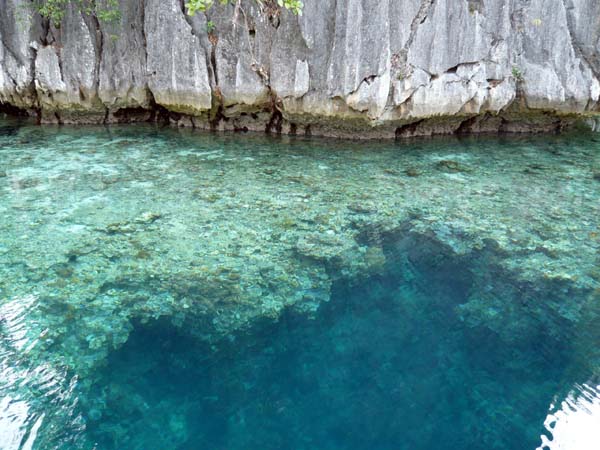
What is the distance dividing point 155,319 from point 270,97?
732 cm

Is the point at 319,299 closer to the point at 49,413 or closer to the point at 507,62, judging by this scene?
the point at 49,413

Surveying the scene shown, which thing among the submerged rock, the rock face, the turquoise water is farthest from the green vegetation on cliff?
the turquoise water

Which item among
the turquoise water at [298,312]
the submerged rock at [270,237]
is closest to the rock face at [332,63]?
the submerged rock at [270,237]

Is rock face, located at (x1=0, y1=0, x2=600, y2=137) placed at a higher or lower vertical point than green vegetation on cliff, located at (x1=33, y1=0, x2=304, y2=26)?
lower

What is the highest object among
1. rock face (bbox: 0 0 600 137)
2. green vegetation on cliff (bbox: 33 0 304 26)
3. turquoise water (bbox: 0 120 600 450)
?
green vegetation on cliff (bbox: 33 0 304 26)

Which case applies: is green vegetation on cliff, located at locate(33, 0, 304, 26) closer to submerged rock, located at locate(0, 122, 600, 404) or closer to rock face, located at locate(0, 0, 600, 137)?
rock face, located at locate(0, 0, 600, 137)

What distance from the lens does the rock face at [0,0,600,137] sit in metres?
9.34

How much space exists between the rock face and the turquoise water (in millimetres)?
2577

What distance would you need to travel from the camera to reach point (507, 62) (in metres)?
10.1

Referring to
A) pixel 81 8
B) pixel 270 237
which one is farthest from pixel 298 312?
pixel 81 8

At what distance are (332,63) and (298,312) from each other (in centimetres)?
661

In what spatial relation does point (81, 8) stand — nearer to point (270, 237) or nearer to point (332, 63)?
point (332, 63)

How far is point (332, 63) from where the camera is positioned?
9.36 meters

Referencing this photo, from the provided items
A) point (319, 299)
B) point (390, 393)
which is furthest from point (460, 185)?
point (390, 393)
